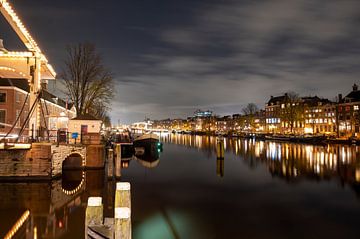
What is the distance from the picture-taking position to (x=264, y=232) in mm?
13367

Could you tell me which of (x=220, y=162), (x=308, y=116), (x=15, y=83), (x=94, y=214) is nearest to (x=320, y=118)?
(x=308, y=116)

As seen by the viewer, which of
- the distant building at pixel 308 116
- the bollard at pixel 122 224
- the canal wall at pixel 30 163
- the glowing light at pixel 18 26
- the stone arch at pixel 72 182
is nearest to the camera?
the bollard at pixel 122 224

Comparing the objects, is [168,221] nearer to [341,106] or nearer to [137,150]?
[137,150]

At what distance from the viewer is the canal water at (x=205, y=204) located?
13.5 metres

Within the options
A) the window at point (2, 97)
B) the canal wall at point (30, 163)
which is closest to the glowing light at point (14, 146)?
the canal wall at point (30, 163)

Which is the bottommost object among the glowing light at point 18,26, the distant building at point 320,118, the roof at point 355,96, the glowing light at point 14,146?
the glowing light at point 14,146

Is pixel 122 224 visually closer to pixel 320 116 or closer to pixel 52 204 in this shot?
pixel 52 204

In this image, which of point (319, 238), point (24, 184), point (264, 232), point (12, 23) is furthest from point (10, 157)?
point (319, 238)

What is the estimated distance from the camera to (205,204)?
18547mm

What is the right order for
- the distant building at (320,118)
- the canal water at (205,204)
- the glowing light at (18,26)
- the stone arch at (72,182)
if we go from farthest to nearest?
1. the distant building at (320,118)
2. the stone arch at (72,182)
3. the glowing light at (18,26)
4. the canal water at (205,204)

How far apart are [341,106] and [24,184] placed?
97.7 metres

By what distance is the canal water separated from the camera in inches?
531

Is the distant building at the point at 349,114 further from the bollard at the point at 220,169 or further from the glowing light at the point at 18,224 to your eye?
the glowing light at the point at 18,224

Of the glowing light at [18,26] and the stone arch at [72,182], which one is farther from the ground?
the glowing light at [18,26]
